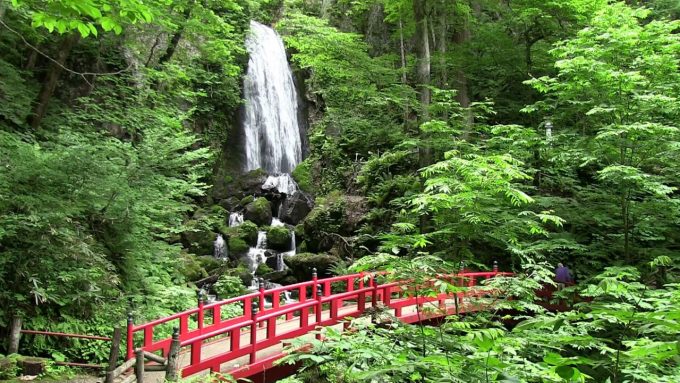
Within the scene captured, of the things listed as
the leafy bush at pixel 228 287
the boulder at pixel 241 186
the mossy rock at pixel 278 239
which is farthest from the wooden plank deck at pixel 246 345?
the boulder at pixel 241 186

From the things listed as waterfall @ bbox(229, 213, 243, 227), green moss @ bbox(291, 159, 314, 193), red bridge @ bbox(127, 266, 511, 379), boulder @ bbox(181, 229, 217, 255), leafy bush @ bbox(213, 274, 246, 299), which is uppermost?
green moss @ bbox(291, 159, 314, 193)

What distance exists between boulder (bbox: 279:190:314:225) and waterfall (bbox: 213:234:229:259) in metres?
3.32

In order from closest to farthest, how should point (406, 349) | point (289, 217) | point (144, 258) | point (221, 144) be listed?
1. point (406, 349)
2. point (144, 258)
3. point (289, 217)
4. point (221, 144)

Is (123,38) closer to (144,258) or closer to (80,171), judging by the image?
(80,171)

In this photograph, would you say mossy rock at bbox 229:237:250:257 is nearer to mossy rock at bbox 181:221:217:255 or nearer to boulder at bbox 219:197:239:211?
mossy rock at bbox 181:221:217:255

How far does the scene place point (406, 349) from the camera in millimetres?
3584

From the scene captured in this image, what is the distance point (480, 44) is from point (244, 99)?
45.1ft

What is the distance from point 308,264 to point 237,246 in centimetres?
401

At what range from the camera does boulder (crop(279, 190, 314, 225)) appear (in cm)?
2044

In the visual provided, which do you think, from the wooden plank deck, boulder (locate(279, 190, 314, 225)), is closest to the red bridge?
the wooden plank deck

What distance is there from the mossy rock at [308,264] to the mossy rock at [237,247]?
2.67 m

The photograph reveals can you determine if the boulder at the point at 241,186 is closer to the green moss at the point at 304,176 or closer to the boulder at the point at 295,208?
the green moss at the point at 304,176

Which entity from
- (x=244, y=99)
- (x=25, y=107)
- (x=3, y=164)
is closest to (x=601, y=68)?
(x=3, y=164)

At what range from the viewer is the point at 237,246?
1802cm
